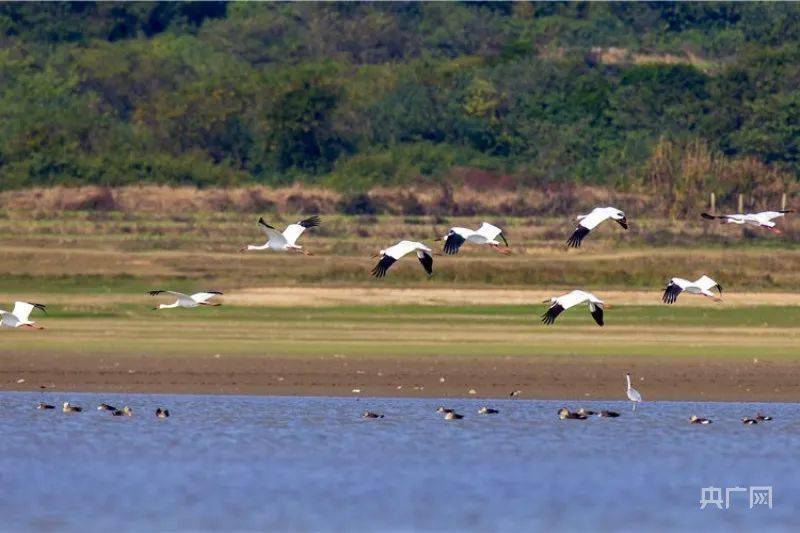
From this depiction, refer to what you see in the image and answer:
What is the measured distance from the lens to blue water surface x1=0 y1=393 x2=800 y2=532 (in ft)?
43.3

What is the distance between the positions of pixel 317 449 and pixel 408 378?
335 centimetres

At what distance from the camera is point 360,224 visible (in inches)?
1417

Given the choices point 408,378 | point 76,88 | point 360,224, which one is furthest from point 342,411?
point 76,88

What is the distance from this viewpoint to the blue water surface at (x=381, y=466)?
13.2 m

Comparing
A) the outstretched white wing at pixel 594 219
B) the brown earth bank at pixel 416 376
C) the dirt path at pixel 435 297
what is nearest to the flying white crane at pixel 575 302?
the outstretched white wing at pixel 594 219

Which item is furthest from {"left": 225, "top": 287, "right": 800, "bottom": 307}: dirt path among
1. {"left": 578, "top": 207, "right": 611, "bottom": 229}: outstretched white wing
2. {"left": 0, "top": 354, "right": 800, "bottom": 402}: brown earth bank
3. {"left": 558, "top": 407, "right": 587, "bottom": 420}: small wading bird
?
{"left": 578, "top": 207, "right": 611, "bottom": 229}: outstretched white wing

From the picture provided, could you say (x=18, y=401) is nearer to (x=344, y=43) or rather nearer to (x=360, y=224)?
(x=360, y=224)

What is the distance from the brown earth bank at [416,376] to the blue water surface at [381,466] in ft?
1.05

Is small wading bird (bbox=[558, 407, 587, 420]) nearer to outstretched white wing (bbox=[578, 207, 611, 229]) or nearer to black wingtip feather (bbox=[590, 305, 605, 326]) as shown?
black wingtip feather (bbox=[590, 305, 605, 326])

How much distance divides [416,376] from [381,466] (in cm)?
393

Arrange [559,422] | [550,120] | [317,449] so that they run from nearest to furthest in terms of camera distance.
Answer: [317,449], [559,422], [550,120]

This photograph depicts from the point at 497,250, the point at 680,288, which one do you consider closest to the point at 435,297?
the point at 497,250

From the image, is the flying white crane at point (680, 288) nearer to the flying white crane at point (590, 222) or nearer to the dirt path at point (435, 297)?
the flying white crane at point (590, 222)

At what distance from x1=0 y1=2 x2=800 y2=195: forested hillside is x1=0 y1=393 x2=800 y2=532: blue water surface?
23.8 metres
